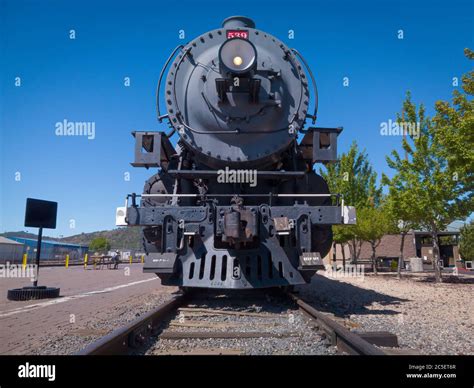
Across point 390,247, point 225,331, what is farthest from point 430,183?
point 390,247

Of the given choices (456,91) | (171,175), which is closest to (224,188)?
(171,175)

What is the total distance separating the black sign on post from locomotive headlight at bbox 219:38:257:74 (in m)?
7.40

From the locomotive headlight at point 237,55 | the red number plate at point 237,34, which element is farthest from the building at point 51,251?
the locomotive headlight at point 237,55

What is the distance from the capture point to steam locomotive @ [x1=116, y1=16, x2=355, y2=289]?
535 cm

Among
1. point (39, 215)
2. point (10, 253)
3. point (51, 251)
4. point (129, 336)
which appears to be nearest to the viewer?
point (129, 336)

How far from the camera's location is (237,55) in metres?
5.70

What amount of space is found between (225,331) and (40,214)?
8.18 metres

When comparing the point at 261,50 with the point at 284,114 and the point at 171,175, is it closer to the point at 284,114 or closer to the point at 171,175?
the point at 284,114

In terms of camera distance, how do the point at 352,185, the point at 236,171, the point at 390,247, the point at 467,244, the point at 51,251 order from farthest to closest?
the point at 467,244, the point at 51,251, the point at 390,247, the point at 352,185, the point at 236,171

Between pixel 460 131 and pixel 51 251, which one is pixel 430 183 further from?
pixel 51 251

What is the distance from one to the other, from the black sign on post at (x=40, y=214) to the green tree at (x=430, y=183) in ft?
41.4

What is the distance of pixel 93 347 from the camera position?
2.89 meters

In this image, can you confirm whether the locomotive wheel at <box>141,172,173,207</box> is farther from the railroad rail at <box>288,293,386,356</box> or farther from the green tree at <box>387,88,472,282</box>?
the green tree at <box>387,88,472,282</box>
